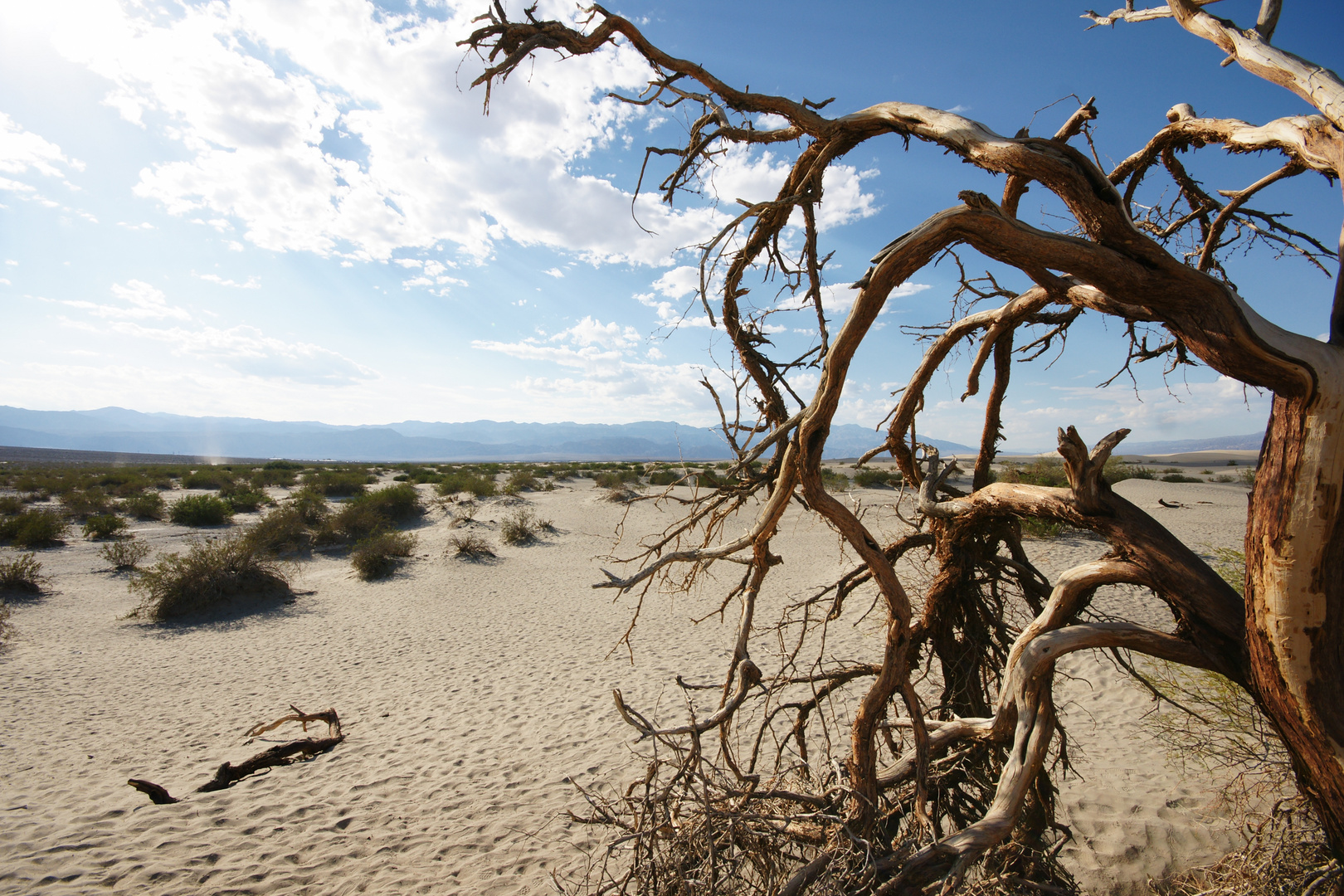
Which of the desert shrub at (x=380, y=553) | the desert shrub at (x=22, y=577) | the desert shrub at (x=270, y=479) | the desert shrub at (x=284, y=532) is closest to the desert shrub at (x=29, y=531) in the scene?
the desert shrub at (x=22, y=577)

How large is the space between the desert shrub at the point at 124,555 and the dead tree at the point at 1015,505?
18.5 meters

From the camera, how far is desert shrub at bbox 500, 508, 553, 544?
19516 mm

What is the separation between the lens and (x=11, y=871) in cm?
430

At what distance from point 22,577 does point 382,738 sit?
1208 cm

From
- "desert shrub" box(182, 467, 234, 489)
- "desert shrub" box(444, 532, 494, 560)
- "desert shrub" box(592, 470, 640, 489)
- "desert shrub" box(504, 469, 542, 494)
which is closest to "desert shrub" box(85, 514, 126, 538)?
"desert shrub" box(444, 532, 494, 560)

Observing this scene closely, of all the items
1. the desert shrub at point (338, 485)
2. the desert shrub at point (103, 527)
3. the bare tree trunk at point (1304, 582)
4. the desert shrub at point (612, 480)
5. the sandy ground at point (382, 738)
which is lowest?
the sandy ground at point (382, 738)

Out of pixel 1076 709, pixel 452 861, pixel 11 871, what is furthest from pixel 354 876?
pixel 1076 709

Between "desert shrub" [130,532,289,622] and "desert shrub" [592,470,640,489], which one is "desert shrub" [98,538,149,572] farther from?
"desert shrub" [592,470,640,489]

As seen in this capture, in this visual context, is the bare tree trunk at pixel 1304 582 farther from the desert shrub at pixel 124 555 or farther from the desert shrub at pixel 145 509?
the desert shrub at pixel 145 509

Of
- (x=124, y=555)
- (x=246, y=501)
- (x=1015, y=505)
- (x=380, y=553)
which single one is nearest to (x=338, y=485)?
(x=246, y=501)

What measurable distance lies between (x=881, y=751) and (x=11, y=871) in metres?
6.93

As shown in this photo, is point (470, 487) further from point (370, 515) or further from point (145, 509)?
point (145, 509)

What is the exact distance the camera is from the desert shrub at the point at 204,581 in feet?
38.7

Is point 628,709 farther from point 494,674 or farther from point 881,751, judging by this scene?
point 494,674
